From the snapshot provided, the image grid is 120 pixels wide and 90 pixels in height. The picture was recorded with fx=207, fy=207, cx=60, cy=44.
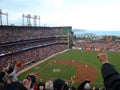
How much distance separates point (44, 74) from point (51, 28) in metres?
42.7

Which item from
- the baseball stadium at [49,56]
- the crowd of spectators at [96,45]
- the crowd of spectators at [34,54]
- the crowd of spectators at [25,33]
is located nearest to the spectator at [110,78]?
the baseball stadium at [49,56]

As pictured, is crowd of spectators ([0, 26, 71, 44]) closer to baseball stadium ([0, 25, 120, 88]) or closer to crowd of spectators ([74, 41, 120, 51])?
baseball stadium ([0, 25, 120, 88])

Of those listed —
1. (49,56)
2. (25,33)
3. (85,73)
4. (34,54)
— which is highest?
(25,33)

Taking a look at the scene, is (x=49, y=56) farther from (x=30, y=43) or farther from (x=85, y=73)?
(x=85, y=73)

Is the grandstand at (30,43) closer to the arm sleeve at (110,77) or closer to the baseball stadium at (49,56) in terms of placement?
the baseball stadium at (49,56)

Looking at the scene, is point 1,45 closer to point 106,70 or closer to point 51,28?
point 51,28

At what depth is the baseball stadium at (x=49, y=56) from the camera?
36000 mm

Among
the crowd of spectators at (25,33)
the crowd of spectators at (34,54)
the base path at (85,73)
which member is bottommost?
the base path at (85,73)

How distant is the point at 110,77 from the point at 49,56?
58.5 metres

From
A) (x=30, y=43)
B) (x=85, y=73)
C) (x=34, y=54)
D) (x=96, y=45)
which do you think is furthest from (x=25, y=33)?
(x=96, y=45)

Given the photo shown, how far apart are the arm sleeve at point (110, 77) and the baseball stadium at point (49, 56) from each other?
25.1 m

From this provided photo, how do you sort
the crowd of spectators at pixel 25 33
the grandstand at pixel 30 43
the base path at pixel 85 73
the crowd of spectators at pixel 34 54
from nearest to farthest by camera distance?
the base path at pixel 85 73, the crowd of spectators at pixel 34 54, the grandstand at pixel 30 43, the crowd of spectators at pixel 25 33

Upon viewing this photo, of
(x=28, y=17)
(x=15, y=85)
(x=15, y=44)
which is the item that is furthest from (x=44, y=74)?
(x=28, y=17)

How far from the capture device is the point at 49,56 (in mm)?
60531
